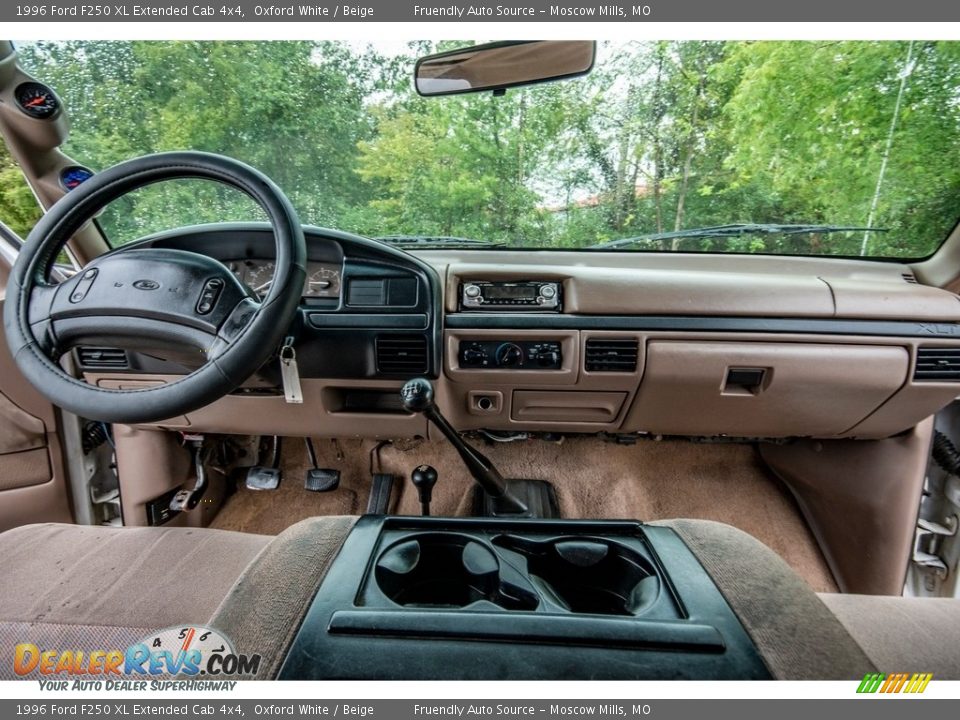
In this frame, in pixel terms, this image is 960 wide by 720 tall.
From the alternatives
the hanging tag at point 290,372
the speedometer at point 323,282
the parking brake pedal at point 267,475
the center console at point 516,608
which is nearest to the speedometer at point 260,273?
the speedometer at point 323,282

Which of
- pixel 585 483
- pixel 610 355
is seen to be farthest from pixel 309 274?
pixel 585 483

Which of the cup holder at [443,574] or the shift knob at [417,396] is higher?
the shift knob at [417,396]

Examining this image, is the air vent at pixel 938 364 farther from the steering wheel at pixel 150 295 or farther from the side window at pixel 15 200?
the side window at pixel 15 200

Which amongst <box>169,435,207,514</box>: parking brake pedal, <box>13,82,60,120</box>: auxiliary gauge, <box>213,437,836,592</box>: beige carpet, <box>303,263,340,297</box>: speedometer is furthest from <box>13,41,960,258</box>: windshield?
<box>213,437,836,592</box>: beige carpet

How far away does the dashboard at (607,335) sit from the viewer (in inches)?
62.5

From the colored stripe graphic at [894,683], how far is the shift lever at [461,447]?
103 centimetres

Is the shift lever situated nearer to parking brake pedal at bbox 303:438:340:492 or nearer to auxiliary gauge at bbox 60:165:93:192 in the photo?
parking brake pedal at bbox 303:438:340:492

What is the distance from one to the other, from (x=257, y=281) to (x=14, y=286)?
0.60 meters

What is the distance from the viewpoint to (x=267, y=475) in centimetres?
240

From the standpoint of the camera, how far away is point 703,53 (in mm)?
1589

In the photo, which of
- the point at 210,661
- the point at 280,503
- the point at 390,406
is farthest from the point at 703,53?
the point at 280,503

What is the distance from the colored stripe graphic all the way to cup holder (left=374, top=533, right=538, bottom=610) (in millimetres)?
526

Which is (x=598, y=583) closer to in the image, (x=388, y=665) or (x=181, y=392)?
(x=388, y=665)

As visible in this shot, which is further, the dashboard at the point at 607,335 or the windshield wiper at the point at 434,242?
the windshield wiper at the point at 434,242
